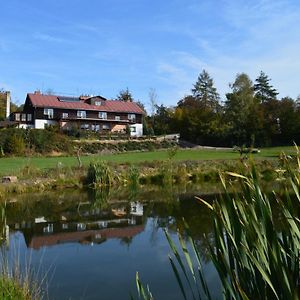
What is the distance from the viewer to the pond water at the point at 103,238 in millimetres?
7789

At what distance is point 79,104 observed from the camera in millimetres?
69688

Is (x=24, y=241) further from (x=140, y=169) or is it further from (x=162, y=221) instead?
(x=140, y=169)

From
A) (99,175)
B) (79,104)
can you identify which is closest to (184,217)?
(99,175)

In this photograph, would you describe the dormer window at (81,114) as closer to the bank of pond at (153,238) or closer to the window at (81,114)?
the window at (81,114)

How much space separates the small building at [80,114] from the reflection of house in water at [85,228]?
1870 inches

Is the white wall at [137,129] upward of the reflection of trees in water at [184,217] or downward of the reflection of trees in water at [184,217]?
upward

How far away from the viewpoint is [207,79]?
80312 millimetres

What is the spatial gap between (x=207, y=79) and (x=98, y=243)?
71.5m

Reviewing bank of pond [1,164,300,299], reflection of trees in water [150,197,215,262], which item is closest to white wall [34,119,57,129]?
bank of pond [1,164,300,299]

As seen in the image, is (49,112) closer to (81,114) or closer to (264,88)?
(81,114)

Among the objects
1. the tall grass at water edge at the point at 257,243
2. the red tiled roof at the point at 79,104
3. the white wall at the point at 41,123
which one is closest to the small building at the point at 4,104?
the red tiled roof at the point at 79,104

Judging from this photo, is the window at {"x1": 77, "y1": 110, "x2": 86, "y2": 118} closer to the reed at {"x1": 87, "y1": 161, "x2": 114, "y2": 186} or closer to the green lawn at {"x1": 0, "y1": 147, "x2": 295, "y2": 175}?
the green lawn at {"x1": 0, "y1": 147, "x2": 295, "y2": 175}

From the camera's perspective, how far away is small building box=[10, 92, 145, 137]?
2566 inches

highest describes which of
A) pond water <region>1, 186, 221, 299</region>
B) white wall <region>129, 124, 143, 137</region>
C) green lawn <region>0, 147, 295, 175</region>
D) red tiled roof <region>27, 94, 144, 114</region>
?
red tiled roof <region>27, 94, 144, 114</region>
